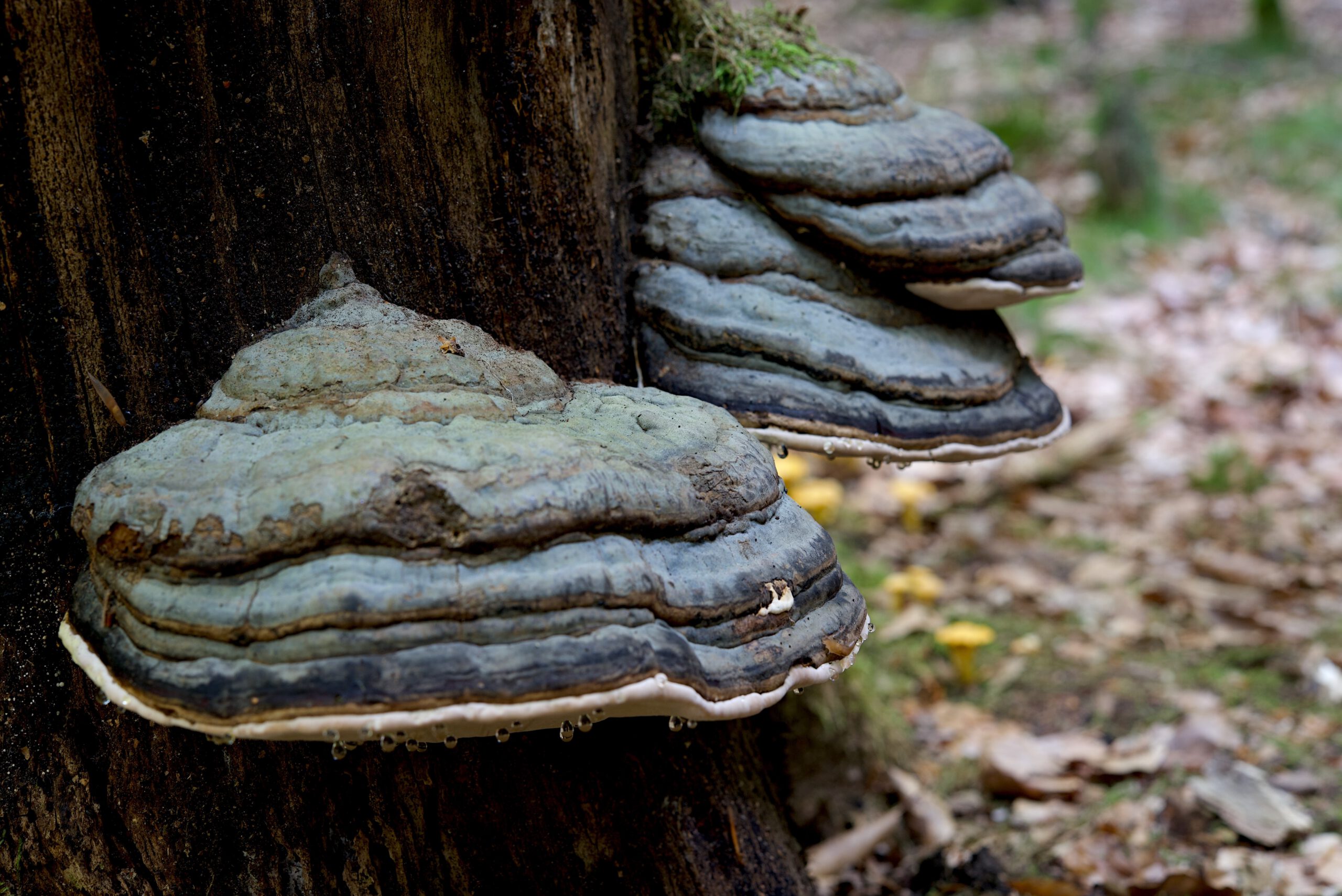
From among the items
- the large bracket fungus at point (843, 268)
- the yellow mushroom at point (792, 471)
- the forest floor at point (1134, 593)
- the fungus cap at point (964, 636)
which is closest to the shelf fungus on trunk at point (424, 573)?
the large bracket fungus at point (843, 268)

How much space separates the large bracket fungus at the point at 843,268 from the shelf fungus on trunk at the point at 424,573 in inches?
17.0

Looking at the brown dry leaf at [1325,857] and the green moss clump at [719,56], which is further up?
the green moss clump at [719,56]

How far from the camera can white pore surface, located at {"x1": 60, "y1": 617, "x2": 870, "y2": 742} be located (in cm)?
Result: 116

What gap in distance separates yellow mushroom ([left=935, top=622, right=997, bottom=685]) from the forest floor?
0.08 metres

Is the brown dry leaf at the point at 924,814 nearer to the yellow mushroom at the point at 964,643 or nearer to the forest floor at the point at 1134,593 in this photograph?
the forest floor at the point at 1134,593

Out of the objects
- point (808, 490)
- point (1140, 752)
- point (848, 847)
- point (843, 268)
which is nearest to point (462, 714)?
point (843, 268)

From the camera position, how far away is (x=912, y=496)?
17.6 feet

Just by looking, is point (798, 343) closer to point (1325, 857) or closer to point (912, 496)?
point (1325, 857)

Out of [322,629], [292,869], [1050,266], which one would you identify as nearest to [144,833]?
[292,869]

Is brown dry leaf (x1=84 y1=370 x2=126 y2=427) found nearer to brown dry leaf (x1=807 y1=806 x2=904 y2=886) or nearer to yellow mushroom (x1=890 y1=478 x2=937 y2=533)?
brown dry leaf (x1=807 y1=806 x2=904 y2=886)

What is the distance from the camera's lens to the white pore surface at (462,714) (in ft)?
3.81

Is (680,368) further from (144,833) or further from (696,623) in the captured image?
(144,833)

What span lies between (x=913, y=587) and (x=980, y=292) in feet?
8.49

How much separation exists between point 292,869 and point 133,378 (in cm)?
89
